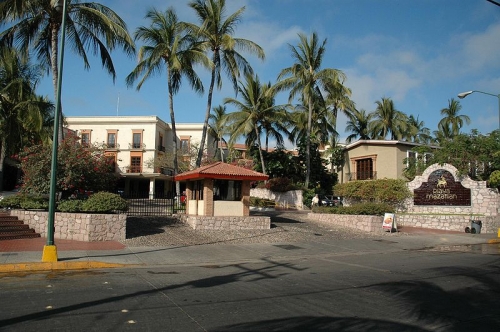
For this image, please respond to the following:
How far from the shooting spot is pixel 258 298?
303 inches

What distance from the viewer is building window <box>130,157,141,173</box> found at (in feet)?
167

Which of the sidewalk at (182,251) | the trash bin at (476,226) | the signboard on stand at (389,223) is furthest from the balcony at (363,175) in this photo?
the sidewalk at (182,251)

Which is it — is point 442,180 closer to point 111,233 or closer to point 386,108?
point 111,233

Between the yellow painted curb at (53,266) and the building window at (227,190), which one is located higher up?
the building window at (227,190)

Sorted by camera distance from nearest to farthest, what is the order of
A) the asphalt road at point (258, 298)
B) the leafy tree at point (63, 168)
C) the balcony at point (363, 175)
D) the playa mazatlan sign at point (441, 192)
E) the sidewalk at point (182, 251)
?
the asphalt road at point (258, 298)
the sidewalk at point (182, 251)
the leafy tree at point (63, 168)
the playa mazatlan sign at point (441, 192)
the balcony at point (363, 175)

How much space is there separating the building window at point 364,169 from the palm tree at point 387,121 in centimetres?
1395

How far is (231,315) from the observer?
21.2ft

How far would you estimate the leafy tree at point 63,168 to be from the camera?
60.1ft

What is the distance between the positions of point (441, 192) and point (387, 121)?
25.0 meters

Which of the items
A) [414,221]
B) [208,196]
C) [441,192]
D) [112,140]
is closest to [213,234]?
[208,196]

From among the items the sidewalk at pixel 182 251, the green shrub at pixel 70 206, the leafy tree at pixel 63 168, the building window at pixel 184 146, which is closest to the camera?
the sidewalk at pixel 182 251

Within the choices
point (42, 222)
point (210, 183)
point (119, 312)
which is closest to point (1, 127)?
point (42, 222)

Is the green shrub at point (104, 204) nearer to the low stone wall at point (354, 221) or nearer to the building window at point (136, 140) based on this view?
the low stone wall at point (354, 221)

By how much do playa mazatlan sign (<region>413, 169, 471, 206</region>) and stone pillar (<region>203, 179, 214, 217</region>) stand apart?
1378 cm
